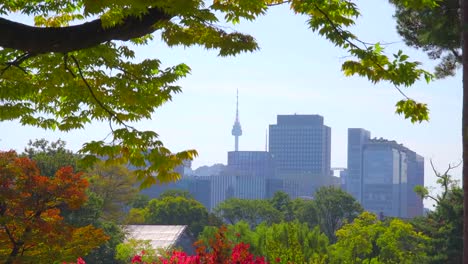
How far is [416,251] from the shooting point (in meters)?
57.0

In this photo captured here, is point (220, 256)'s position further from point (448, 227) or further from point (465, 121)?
point (448, 227)

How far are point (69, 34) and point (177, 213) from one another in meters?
78.7

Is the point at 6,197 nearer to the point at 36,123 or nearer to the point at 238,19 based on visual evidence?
the point at 36,123

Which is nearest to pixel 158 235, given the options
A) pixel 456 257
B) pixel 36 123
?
pixel 456 257

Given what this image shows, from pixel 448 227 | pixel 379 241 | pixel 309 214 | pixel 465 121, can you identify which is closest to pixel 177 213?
pixel 309 214

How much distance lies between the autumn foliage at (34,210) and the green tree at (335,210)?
66.3 m

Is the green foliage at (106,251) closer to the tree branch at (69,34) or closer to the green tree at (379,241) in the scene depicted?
the green tree at (379,241)

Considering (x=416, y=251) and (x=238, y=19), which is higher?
(x=238, y=19)

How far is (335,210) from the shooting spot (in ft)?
302

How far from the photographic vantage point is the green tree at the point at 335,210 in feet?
300

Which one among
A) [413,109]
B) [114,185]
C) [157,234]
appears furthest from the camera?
[114,185]

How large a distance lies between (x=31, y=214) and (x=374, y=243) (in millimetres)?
42152

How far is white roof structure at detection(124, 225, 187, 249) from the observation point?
6362 cm

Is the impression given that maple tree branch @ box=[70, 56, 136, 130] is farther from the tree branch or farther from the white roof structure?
the white roof structure
